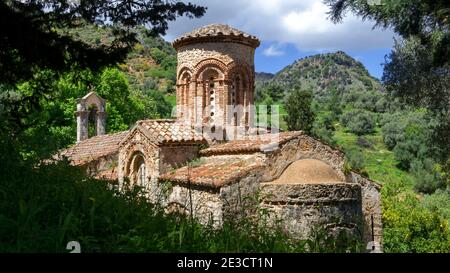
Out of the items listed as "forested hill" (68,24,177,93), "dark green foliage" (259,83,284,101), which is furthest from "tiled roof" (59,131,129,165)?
"dark green foliage" (259,83,284,101)

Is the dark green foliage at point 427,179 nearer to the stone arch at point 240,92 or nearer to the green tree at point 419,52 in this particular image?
the green tree at point 419,52

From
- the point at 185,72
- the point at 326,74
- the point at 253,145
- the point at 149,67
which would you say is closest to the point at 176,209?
the point at 253,145

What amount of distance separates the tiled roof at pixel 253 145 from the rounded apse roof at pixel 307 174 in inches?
25.7

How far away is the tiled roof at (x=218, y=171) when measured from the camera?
9.21 m

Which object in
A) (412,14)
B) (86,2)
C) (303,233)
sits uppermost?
(412,14)

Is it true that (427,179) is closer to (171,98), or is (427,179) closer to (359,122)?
(359,122)

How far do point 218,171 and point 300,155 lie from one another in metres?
2.19

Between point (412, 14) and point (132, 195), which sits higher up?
point (412, 14)

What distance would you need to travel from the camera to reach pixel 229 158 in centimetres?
1118

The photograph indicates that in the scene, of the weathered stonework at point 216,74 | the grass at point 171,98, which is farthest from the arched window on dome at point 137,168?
the grass at point 171,98
